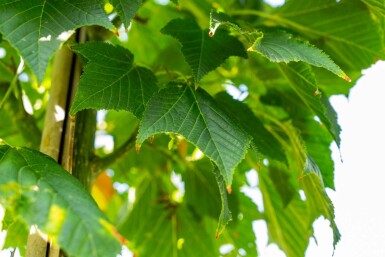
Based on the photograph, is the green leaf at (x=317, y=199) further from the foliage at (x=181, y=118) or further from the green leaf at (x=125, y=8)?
the green leaf at (x=125, y=8)

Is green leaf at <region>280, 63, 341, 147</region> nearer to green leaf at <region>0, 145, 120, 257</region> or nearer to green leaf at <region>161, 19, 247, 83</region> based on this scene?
green leaf at <region>161, 19, 247, 83</region>

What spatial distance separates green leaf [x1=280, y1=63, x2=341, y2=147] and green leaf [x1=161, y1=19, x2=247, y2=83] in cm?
5

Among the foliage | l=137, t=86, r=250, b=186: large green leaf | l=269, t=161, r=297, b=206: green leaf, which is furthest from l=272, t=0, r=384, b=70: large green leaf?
l=137, t=86, r=250, b=186: large green leaf

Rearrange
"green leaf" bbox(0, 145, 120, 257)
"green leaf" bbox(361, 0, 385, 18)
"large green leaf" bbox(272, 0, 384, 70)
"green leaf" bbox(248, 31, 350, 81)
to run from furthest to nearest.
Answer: "large green leaf" bbox(272, 0, 384, 70) → "green leaf" bbox(361, 0, 385, 18) → "green leaf" bbox(248, 31, 350, 81) → "green leaf" bbox(0, 145, 120, 257)

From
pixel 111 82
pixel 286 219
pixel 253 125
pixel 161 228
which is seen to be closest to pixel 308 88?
pixel 253 125

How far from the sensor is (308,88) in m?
0.66

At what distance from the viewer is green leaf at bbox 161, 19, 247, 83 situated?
645 mm

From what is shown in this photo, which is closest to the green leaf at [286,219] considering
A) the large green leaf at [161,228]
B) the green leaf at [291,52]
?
the large green leaf at [161,228]

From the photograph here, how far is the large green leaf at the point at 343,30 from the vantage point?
0.83 m

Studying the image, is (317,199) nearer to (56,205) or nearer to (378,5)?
(378,5)

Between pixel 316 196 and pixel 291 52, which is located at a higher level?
pixel 291 52

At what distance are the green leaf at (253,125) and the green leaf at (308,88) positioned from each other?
6 cm

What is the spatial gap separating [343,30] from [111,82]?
36 centimetres

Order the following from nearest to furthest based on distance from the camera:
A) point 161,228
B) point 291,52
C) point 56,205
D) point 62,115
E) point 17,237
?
point 56,205 < point 291,52 < point 62,115 < point 17,237 < point 161,228
